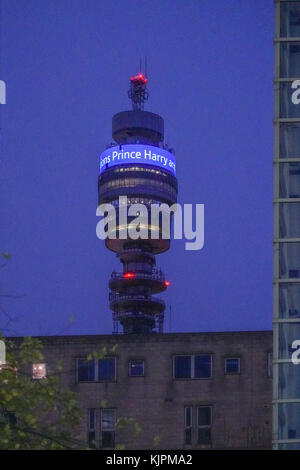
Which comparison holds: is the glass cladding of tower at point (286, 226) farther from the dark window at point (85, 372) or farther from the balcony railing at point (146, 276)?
the balcony railing at point (146, 276)

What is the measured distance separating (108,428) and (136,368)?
420cm

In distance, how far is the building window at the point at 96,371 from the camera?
77375 mm

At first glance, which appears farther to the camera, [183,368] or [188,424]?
[183,368]

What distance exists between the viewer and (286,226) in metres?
44.4

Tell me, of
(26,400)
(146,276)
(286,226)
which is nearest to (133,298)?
(146,276)

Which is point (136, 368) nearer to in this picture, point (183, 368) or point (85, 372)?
point (183, 368)

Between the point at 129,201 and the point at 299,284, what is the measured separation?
145 metres

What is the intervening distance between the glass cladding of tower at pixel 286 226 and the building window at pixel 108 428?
34715 mm

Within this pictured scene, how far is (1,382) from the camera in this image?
29344 mm

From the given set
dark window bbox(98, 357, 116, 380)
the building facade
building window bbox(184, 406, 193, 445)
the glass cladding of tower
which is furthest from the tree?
dark window bbox(98, 357, 116, 380)

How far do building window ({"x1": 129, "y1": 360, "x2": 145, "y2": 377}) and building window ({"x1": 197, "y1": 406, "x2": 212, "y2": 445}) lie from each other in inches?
173

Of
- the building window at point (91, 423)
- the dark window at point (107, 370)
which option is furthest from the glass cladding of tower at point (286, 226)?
the building window at point (91, 423)
